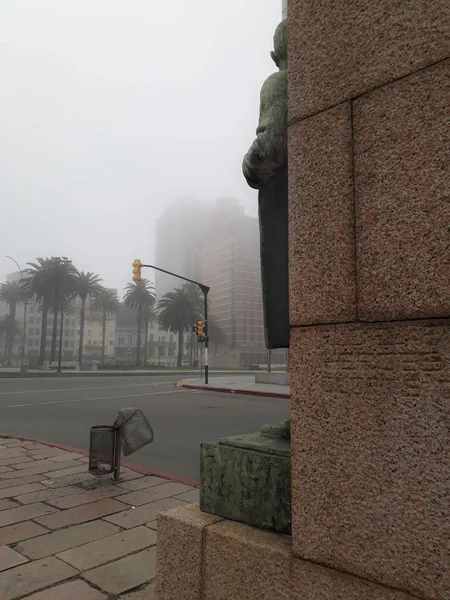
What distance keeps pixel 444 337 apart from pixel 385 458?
0.46 meters

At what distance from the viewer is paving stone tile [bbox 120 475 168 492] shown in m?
4.95

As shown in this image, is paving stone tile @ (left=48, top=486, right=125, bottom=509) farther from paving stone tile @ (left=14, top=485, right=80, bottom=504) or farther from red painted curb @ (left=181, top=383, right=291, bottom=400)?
red painted curb @ (left=181, top=383, right=291, bottom=400)

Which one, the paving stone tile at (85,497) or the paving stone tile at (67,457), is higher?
the paving stone tile at (85,497)

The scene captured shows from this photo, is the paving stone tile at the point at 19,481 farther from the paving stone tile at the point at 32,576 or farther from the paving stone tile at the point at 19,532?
the paving stone tile at the point at 32,576

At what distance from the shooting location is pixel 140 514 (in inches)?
159

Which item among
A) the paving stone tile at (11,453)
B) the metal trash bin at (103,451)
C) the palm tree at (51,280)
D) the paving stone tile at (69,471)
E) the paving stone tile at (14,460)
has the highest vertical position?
the palm tree at (51,280)

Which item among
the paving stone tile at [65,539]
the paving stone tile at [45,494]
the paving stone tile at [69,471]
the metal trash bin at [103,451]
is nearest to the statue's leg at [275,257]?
the paving stone tile at [65,539]

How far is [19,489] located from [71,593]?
102 inches

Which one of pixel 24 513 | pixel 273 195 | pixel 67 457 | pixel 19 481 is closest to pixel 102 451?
pixel 19 481

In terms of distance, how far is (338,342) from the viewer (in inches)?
69.4

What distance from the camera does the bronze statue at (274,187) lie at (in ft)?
7.56

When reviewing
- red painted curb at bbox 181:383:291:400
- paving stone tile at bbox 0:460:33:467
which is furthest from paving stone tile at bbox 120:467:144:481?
red painted curb at bbox 181:383:291:400

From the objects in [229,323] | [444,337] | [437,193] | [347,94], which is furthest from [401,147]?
[229,323]

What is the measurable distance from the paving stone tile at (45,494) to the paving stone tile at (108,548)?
1.33 m
